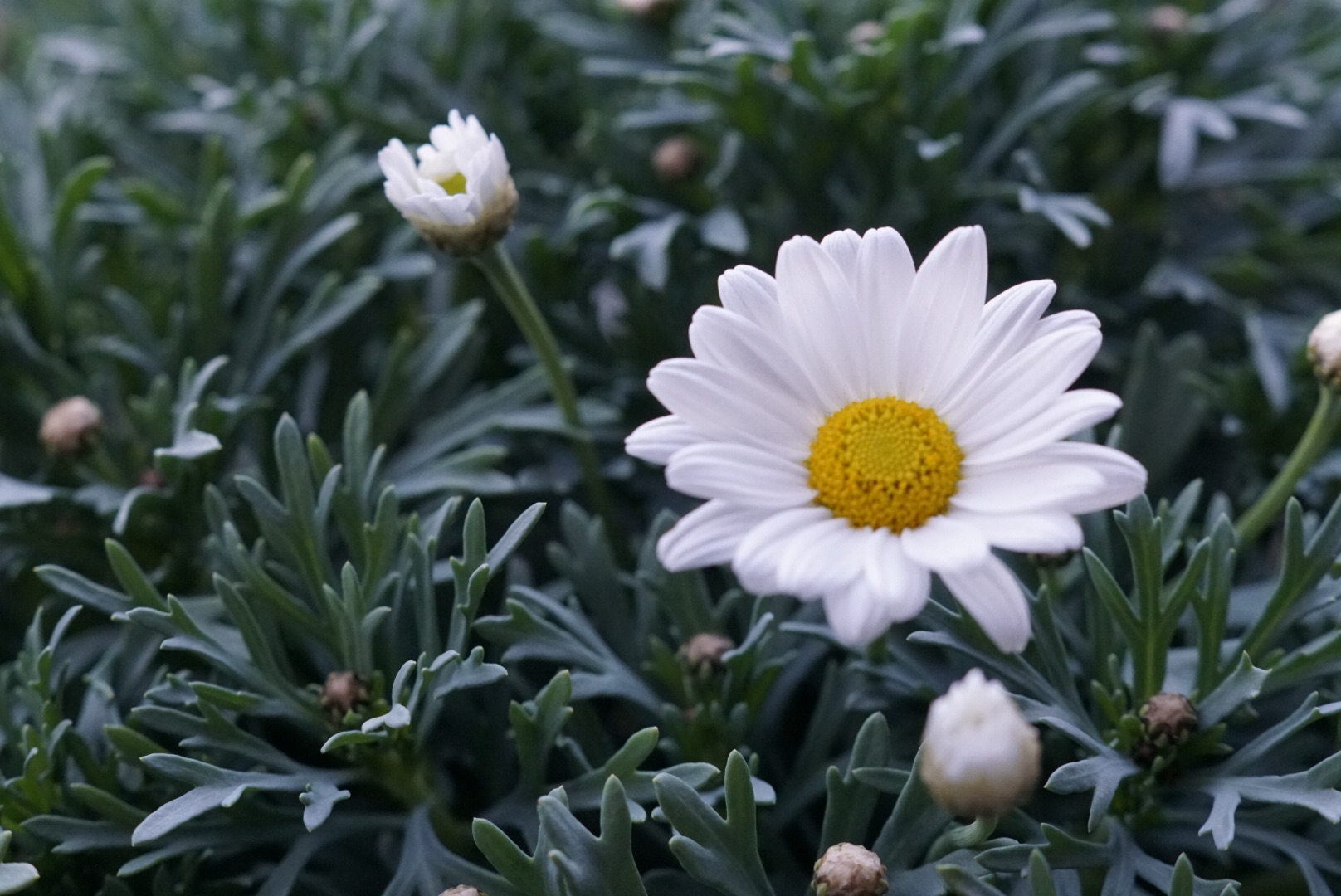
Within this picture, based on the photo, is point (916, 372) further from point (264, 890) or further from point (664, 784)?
point (264, 890)

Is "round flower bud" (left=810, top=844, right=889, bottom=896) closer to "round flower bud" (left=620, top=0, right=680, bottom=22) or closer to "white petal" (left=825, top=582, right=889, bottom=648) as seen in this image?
"white petal" (left=825, top=582, right=889, bottom=648)

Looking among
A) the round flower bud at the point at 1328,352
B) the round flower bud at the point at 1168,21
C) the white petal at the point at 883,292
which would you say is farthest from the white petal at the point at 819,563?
the round flower bud at the point at 1168,21

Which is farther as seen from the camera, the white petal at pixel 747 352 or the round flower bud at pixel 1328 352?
the round flower bud at pixel 1328 352

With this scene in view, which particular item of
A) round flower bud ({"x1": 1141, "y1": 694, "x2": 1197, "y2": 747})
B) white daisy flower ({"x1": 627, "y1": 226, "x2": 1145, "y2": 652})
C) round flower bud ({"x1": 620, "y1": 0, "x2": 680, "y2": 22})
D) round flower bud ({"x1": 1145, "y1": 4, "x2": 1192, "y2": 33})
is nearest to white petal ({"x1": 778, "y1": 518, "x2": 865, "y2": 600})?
white daisy flower ({"x1": 627, "y1": 226, "x2": 1145, "y2": 652})

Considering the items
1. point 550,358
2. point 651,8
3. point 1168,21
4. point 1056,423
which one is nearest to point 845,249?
point 1056,423

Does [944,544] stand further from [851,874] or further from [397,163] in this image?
[397,163]

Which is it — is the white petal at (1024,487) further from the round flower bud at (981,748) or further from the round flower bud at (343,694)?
the round flower bud at (343,694)
